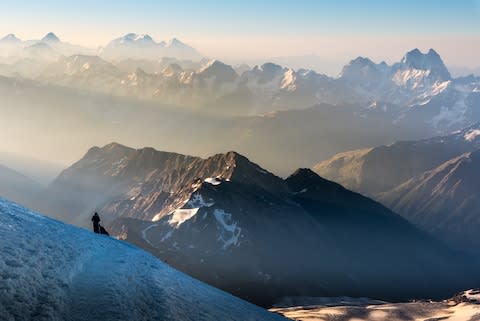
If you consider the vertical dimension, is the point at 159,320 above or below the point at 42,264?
below

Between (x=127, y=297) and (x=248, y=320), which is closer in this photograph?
(x=127, y=297)

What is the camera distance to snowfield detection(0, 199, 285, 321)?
26.8 meters

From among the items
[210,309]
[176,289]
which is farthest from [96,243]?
[210,309]

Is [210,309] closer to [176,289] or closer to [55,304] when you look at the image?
[176,289]

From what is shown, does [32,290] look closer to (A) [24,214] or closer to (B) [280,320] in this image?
(A) [24,214]

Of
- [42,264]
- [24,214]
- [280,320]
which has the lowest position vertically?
[280,320]

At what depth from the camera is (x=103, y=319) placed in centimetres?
2728

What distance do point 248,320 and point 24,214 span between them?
1725 centimetres

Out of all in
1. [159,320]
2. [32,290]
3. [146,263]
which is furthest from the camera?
[146,263]

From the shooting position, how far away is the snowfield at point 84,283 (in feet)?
87.8

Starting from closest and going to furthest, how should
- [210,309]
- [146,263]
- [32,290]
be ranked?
1. [32,290]
2. [210,309]
3. [146,263]

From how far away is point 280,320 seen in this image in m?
41.2

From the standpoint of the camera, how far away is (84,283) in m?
30.3

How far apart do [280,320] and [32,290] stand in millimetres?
21057
